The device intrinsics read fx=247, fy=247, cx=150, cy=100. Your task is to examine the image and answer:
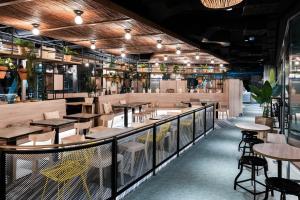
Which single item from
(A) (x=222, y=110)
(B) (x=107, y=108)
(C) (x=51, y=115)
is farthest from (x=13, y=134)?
(A) (x=222, y=110)

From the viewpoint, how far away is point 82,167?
294 centimetres

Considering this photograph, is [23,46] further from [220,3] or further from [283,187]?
[283,187]

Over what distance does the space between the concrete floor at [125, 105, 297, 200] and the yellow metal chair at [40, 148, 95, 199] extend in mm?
954

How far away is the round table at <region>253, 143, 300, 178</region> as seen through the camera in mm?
2869

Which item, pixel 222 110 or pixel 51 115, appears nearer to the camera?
pixel 51 115

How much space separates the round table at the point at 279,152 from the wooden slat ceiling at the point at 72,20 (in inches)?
139

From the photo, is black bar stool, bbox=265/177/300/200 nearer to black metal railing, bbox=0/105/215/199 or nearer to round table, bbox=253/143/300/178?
round table, bbox=253/143/300/178

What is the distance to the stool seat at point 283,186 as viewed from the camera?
2.73m

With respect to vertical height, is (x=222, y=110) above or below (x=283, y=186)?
above

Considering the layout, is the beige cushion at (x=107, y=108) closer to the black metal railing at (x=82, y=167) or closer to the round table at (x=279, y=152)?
the black metal railing at (x=82, y=167)

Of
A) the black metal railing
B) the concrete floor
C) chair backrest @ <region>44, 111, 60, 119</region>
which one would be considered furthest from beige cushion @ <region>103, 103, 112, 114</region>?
the black metal railing

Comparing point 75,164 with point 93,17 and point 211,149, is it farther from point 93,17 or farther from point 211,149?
point 211,149

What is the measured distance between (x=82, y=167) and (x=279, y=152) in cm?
243

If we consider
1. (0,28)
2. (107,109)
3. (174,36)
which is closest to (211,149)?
(174,36)
